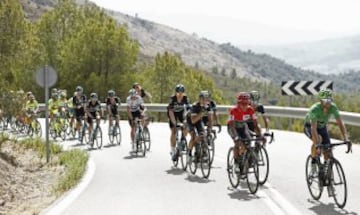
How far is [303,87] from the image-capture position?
22297 mm

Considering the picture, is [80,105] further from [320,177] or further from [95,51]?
[95,51]

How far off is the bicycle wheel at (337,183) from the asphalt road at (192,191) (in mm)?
151

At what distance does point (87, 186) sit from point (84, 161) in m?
3.39

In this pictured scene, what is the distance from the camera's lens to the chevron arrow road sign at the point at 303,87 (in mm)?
22020

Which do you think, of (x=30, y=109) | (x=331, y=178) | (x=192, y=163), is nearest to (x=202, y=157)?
(x=192, y=163)

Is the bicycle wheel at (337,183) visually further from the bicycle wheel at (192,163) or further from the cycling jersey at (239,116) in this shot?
the bicycle wheel at (192,163)

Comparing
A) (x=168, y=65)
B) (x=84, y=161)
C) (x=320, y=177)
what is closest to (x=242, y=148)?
(x=320, y=177)

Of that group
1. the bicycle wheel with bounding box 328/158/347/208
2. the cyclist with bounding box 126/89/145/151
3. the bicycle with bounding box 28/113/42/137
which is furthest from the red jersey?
the bicycle with bounding box 28/113/42/137

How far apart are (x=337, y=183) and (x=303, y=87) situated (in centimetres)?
1400

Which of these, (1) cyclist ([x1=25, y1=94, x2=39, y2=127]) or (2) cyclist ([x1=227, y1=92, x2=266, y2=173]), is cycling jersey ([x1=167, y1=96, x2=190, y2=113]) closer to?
(2) cyclist ([x1=227, y1=92, x2=266, y2=173])

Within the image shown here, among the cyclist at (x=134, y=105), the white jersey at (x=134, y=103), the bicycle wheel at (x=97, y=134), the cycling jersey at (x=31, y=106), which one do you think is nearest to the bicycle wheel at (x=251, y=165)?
the cyclist at (x=134, y=105)

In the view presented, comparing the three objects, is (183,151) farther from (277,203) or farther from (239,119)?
(277,203)

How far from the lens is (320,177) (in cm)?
904

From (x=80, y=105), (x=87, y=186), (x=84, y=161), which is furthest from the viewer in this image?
(x=80, y=105)
